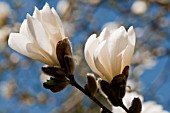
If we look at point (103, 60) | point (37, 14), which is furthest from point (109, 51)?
point (37, 14)

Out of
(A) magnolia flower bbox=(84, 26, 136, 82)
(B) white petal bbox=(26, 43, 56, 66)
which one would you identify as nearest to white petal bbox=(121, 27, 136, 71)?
(A) magnolia flower bbox=(84, 26, 136, 82)

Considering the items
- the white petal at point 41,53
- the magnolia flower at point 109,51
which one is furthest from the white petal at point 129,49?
the white petal at point 41,53

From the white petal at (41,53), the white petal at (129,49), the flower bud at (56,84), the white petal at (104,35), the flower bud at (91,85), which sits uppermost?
the white petal at (41,53)

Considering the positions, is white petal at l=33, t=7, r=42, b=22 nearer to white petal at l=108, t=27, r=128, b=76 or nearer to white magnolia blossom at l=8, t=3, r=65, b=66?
white magnolia blossom at l=8, t=3, r=65, b=66

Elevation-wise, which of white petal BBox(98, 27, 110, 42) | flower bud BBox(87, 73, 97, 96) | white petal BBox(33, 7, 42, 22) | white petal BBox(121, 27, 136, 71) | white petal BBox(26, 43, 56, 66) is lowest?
flower bud BBox(87, 73, 97, 96)

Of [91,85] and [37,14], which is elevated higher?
[37,14]

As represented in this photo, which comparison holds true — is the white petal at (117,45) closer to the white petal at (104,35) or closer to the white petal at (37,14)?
the white petal at (104,35)

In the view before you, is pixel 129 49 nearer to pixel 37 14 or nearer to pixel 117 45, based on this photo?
pixel 117 45

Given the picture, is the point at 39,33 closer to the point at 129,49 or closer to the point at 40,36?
the point at 40,36
